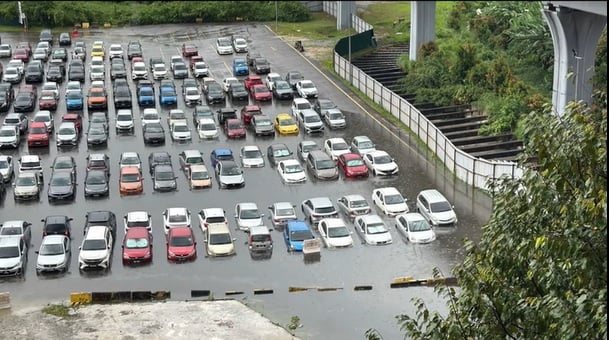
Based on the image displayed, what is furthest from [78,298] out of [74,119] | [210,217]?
[74,119]

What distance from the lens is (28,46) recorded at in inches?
3342

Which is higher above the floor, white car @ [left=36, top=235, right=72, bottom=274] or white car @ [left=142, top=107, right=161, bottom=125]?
white car @ [left=142, top=107, right=161, bottom=125]

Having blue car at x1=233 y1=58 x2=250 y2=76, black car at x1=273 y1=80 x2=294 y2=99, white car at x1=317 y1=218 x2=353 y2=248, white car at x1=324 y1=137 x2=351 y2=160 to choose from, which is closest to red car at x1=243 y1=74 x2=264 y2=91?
black car at x1=273 y1=80 x2=294 y2=99

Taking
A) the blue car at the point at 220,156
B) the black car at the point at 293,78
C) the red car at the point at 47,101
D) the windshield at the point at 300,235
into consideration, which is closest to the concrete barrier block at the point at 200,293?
the windshield at the point at 300,235

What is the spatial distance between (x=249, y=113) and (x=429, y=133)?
1231 centimetres

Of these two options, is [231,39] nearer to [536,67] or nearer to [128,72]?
[128,72]

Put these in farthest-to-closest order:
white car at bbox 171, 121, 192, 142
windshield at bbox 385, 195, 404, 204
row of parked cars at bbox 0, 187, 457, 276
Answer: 1. white car at bbox 171, 121, 192, 142
2. windshield at bbox 385, 195, 404, 204
3. row of parked cars at bbox 0, 187, 457, 276

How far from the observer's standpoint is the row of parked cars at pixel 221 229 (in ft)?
141

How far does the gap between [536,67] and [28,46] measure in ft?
134

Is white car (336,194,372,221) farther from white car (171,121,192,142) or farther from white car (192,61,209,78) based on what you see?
white car (192,61,209,78)

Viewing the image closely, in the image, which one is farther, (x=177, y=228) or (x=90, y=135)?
(x=90, y=135)

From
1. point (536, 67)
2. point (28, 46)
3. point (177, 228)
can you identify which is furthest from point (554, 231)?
point (28, 46)

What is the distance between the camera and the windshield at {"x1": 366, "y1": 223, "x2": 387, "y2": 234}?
45.8 metres

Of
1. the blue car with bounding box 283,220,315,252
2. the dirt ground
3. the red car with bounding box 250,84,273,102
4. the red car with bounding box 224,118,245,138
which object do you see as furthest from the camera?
the red car with bounding box 250,84,273,102
